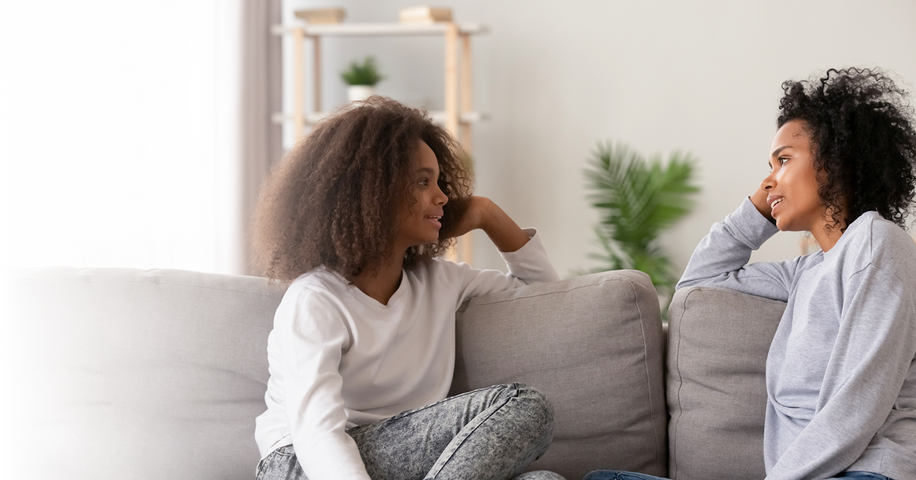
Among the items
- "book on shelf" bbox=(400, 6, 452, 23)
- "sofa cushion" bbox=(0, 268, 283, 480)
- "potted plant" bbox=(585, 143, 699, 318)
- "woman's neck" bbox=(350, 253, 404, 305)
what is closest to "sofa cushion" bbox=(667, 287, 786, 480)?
"woman's neck" bbox=(350, 253, 404, 305)

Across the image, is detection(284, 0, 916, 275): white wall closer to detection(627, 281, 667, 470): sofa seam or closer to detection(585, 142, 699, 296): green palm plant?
detection(585, 142, 699, 296): green palm plant

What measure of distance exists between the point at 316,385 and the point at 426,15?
2.51 m

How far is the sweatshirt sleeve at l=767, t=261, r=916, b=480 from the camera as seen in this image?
1.09 metres

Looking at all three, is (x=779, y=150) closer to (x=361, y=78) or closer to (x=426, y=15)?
(x=426, y=15)

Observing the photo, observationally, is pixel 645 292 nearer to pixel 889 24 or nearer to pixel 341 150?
pixel 341 150

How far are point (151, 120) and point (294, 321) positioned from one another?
1.88 metres

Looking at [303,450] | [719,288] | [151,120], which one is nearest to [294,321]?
[303,450]

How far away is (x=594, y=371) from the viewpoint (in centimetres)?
143

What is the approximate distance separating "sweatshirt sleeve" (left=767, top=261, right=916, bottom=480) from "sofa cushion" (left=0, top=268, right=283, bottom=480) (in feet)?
3.14

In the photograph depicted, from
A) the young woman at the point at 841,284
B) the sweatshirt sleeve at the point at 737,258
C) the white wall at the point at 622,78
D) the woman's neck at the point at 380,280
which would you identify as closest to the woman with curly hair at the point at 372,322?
the woman's neck at the point at 380,280

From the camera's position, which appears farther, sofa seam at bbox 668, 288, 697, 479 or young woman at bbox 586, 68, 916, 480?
sofa seam at bbox 668, 288, 697, 479

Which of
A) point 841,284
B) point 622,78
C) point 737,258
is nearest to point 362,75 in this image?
point 622,78

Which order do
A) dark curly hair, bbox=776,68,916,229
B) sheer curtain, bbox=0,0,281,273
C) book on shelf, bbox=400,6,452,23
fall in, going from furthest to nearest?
book on shelf, bbox=400,6,452,23, sheer curtain, bbox=0,0,281,273, dark curly hair, bbox=776,68,916,229

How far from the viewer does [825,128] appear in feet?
4.25
